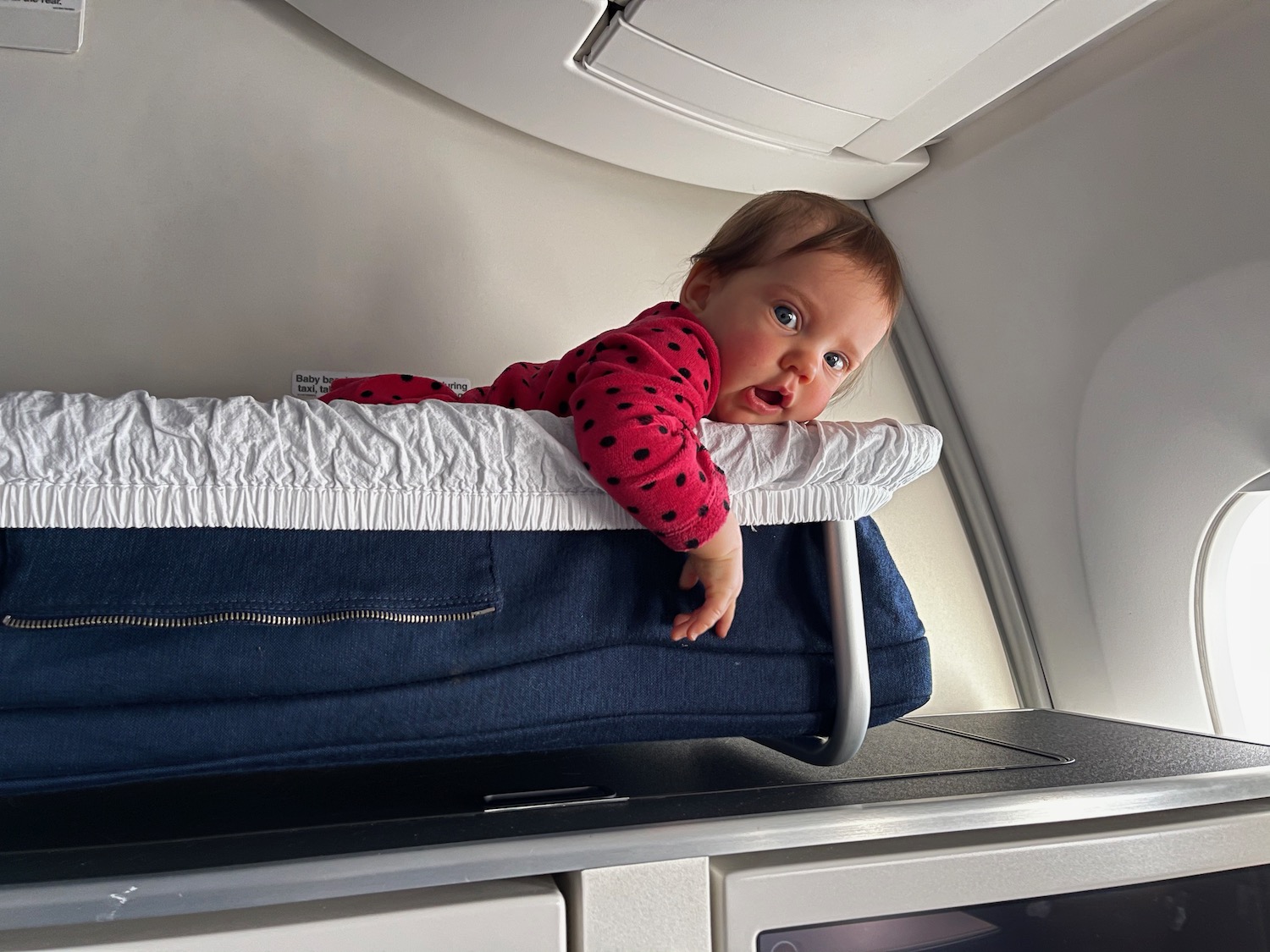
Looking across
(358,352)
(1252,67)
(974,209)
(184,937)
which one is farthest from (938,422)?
(184,937)

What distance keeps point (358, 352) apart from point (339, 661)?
0.78m

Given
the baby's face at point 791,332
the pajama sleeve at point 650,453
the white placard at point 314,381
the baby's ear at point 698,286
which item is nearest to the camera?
the pajama sleeve at point 650,453

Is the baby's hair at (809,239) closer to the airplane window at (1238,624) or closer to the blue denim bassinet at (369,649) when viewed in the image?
the blue denim bassinet at (369,649)

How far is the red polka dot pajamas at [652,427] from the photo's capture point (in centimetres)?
76

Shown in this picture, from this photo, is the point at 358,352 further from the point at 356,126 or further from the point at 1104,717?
the point at 1104,717

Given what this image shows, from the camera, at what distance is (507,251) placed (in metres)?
1.54

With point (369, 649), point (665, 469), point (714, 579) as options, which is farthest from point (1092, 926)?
point (369, 649)

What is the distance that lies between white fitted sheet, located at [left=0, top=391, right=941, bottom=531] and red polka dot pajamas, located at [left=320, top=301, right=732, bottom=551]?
0.11 ft

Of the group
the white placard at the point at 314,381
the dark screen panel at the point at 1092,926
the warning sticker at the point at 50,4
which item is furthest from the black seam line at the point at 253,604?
the warning sticker at the point at 50,4

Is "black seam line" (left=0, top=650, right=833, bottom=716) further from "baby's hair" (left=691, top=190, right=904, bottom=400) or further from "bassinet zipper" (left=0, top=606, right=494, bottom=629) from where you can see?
"baby's hair" (left=691, top=190, right=904, bottom=400)

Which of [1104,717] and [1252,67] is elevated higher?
[1252,67]

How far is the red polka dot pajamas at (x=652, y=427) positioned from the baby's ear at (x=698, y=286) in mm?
181

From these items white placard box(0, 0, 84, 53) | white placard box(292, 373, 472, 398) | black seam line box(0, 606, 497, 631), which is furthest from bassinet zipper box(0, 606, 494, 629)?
white placard box(0, 0, 84, 53)

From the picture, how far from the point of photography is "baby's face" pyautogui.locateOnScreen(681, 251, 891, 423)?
41.8 inches
